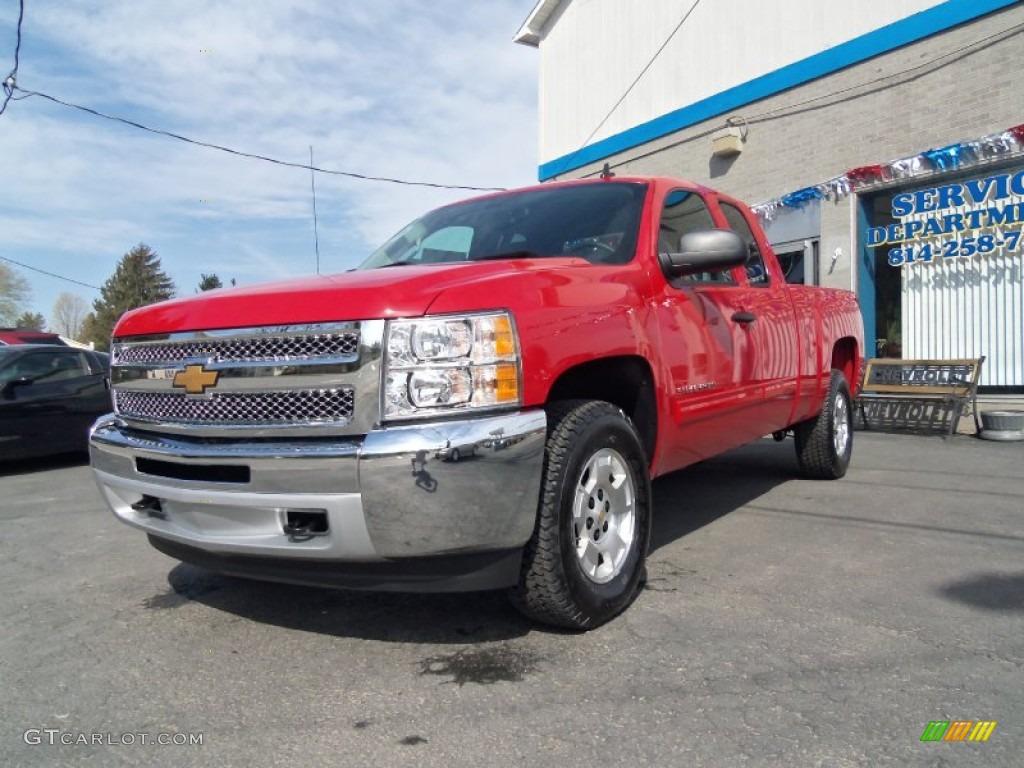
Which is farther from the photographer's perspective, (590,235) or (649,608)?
(590,235)

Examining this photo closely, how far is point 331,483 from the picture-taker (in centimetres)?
241

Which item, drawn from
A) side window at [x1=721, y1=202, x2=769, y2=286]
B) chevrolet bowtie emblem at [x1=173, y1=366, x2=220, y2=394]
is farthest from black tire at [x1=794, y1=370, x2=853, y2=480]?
chevrolet bowtie emblem at [x1=173, y1=366, x2=220, y2=394]

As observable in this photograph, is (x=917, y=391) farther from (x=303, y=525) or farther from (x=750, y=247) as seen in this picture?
(x=303, y=525)

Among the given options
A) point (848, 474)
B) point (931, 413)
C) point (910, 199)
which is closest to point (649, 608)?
point (848, 474)

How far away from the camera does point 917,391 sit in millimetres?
8992

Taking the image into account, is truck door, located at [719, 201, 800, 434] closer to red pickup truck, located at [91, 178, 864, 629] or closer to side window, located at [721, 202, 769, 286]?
side window, located at [721, 202, 769, 286]

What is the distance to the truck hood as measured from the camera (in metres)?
2.51

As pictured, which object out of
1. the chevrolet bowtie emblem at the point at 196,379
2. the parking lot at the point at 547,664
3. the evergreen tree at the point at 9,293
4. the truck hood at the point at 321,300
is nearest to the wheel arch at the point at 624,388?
the truck hood at the point at 321,300

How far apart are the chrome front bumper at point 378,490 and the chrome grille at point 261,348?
0.28 m

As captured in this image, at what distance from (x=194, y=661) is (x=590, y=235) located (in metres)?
2.50

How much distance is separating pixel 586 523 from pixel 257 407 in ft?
4.19

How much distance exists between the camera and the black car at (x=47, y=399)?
780 centimetres

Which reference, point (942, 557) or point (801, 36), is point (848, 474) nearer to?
point (942, 557)

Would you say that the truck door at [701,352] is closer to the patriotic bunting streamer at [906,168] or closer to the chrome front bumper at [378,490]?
the chrome front bumper at [378,490]
